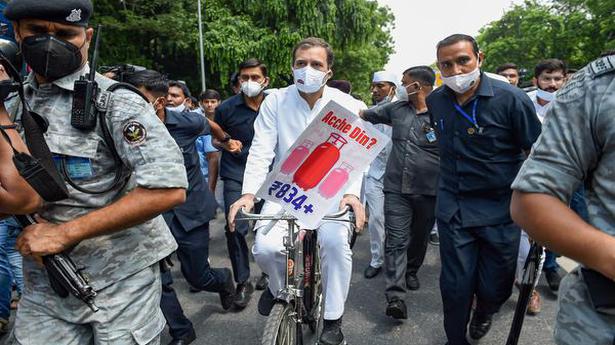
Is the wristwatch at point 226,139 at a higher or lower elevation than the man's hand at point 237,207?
lower

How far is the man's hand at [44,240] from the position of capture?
1.58 metres

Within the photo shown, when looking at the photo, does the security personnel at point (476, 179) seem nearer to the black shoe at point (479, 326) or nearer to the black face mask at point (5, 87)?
the black shoe at point (479, 326)

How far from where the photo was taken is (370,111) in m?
4.79

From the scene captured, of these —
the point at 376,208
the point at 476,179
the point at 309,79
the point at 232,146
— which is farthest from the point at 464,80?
the point at 376,208

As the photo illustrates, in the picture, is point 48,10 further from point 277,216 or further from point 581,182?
point 581,182

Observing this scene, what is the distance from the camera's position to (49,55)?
65.4 inches

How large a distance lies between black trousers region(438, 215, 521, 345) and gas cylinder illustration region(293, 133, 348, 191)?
45.5 inches

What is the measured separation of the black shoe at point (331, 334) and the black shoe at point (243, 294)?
130 centimetres

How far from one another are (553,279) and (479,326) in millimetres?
1352

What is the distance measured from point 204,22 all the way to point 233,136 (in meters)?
16.0

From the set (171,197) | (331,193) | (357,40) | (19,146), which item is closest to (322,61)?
(331,193)

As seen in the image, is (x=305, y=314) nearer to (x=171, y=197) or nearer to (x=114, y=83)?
(x=171, y=197)

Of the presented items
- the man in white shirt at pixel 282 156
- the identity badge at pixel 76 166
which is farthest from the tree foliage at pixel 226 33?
the identity badge at pixel 76 166

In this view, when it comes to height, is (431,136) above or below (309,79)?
below
